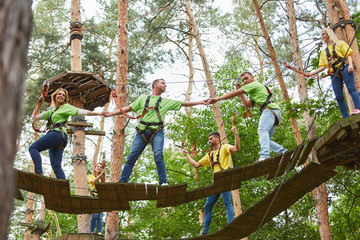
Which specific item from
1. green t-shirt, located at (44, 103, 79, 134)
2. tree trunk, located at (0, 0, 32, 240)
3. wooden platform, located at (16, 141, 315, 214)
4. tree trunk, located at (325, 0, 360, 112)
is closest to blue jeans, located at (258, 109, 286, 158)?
wooden platform, located at (16, 141, 315, 214)

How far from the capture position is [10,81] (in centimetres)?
102

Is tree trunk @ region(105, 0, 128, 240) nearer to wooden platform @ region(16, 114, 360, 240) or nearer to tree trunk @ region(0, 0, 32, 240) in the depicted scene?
wooden platform @ region(16, 114, 360, 240)

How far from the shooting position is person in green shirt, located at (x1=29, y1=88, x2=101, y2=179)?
20.4 feet

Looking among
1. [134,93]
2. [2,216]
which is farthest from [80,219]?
[134,93]

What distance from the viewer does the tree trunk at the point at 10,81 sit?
100 cm

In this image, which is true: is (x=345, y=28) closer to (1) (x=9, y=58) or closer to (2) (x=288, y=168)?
(2) (x=288, y=168)

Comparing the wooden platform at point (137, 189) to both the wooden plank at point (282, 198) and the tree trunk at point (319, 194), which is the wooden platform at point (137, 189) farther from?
the tree trunk at point (319, 194)

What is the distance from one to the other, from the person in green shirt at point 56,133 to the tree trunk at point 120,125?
2228 millimetres

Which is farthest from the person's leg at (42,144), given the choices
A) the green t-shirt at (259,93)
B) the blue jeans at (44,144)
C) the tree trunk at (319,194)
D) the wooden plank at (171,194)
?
the tree trunk at (319,194)

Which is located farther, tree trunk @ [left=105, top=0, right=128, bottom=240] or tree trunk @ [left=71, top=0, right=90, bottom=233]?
tree trunk @ [left=71, top=0, right=90, bottom=233]

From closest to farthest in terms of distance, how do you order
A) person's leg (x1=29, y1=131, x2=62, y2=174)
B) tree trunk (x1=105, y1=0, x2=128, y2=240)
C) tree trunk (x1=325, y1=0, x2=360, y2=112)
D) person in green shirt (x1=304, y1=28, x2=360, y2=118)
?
person in green shirt (x1=304, y1=28, x2=360, y2=118) < person's leg (x1=29, y1=131, x2=62, y2=174) < tree trunk (x1=325, y1=0, x2=360, y2=112) < tree trunk (x1=105, y1=0, x2=128, y2=240)

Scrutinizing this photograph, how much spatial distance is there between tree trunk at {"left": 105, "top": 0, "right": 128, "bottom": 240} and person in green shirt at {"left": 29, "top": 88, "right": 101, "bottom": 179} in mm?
2228

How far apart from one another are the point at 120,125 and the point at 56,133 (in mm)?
2700

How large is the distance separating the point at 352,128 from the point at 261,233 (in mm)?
9337
